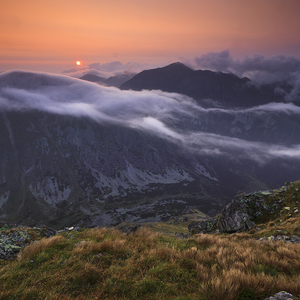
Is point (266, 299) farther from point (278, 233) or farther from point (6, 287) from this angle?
point (278, 233)

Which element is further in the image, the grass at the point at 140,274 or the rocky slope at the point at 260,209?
the rocky slope at the point at 260,209

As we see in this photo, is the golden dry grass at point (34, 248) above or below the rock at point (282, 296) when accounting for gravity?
below

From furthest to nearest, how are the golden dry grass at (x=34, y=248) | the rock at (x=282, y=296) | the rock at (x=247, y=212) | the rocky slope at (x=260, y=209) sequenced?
the rock at (x=247, y=212) < the rocky slope at (x=260, y=209) < the golden dry grass at (x=34, y=248) < the rock at (x=282, y=296)

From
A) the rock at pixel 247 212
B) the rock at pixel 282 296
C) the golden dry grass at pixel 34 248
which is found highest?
the rock at pixel 282 296

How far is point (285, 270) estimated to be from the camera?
5.96 m

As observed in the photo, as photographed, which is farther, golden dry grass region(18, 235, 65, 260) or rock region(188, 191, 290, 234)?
rock region(188, 191, 290, 234)

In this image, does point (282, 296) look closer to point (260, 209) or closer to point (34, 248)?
point (34, 248)

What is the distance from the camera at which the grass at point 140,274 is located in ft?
14.6

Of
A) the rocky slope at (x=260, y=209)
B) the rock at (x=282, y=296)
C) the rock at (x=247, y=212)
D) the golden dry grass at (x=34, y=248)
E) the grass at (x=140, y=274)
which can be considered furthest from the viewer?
the rock at (x=247, y=212)

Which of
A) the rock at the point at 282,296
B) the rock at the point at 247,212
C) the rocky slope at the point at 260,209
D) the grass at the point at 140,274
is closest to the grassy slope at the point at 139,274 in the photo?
the grass at the point at 140,274

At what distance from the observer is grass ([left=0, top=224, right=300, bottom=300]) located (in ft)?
14.6

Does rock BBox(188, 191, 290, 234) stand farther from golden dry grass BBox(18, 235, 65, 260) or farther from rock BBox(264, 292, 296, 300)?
golden dry grass BBox(18, 235, 65, 260)

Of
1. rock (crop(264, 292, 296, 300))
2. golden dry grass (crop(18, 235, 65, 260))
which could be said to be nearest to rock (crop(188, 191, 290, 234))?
rock (crop(264, 292, 296, 300))

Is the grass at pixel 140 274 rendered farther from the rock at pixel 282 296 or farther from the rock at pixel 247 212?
the rock at pixel 247 212
